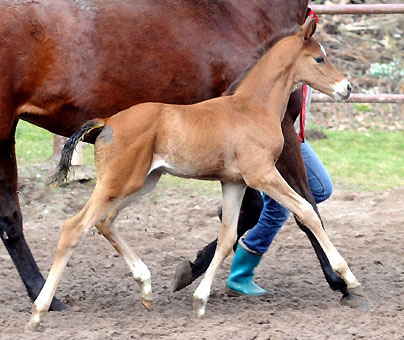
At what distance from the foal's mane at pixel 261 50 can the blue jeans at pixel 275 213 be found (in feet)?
2.65

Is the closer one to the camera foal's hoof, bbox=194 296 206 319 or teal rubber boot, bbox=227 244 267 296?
foal's hoof, bbox=194 296 206 319

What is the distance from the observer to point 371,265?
5.62m

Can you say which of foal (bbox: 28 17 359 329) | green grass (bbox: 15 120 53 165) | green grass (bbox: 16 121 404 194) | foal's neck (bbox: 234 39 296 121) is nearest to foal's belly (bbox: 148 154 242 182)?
foal (bbox: 28 17 359 329)

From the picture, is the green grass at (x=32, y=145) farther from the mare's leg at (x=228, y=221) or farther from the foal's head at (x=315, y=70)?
the foal's head at (x=315, y=70)

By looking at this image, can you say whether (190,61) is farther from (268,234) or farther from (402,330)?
(402,330)

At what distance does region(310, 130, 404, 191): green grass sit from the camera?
802cm

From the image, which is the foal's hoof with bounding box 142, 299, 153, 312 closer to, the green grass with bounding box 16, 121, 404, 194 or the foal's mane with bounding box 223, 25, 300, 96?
the foal's mane with bounding box 223, 25, 300, 96

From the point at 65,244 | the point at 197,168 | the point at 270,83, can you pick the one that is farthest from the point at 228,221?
the point at 65,244

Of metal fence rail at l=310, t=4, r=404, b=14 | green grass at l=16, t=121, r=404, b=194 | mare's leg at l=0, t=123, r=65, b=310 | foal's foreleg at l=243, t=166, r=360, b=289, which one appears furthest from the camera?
green grass at l=16, t=121, r=404, b=194

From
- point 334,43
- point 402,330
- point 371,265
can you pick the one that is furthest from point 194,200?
point 334,43

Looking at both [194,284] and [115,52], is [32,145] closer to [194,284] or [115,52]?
[194,284]

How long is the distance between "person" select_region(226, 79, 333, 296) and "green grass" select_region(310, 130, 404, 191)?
9.30ft

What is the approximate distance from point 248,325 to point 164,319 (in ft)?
1.48

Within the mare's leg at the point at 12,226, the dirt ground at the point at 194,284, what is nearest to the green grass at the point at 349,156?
the dirt ground at the point at 194,284
